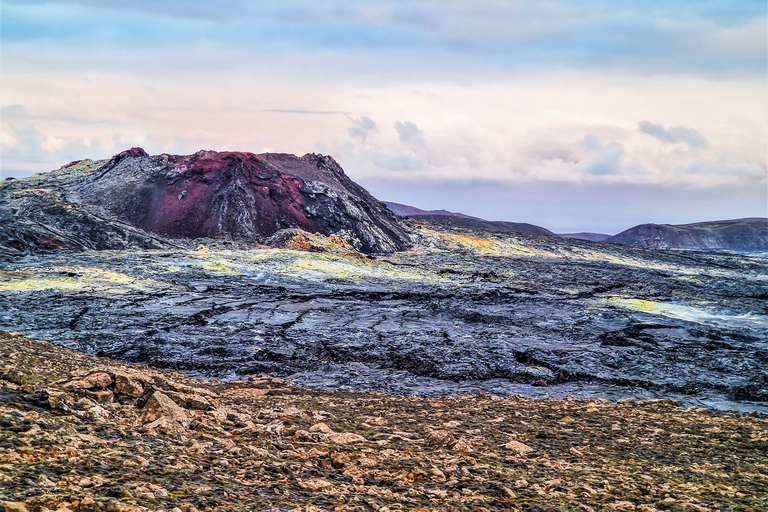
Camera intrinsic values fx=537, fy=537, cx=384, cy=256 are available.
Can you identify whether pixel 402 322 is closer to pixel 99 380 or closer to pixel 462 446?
pixel 462 446

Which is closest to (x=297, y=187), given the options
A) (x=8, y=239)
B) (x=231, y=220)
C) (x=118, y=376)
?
(x=231, y=220)

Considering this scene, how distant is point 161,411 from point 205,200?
43.2m

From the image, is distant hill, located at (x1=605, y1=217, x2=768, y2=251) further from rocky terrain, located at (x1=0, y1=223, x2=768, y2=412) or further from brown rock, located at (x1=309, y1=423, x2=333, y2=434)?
brown rock, located at (x1=309, y1=423, x2=333, y2=434)

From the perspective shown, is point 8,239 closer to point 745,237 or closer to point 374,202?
point 374,202

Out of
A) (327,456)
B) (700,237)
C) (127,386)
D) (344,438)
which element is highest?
(700,237)

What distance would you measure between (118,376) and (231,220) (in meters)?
39.3

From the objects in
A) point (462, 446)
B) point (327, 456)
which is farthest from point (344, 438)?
point (462, 446)

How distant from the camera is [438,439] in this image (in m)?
6.63

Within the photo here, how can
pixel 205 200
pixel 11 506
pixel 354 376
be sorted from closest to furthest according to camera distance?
1. pixel 11 506
2. pixel 354 376
3. pixel 205 200

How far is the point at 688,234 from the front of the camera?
103 m

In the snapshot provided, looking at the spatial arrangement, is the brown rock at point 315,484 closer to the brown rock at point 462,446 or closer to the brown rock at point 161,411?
the brown rock at point 161,411

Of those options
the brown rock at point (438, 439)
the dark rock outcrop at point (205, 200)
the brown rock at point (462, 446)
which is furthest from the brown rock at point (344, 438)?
the dark rock outcrop at point (205, 200)

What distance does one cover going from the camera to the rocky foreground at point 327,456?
4.16m

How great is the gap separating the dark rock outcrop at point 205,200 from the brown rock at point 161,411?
33112 millimetres
